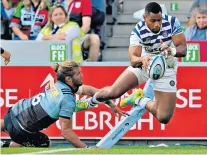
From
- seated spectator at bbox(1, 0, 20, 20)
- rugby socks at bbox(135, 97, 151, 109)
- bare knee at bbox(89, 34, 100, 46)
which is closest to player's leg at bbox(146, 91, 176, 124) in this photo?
rugby socks at bbox(135, 97, 151, 109)

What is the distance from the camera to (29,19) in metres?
16.3

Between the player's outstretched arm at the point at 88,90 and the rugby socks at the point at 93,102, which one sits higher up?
the player's outstretched arm at the point at 88,90

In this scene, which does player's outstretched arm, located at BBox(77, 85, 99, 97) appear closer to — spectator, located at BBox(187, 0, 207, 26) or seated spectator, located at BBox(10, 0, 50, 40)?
seated spectator, located at BBox(10, 0, 50, 40)

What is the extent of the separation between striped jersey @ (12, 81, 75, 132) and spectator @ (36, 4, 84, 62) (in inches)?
108

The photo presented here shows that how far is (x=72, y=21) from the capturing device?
51.8 feet

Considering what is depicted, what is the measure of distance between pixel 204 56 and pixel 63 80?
3.06 meters

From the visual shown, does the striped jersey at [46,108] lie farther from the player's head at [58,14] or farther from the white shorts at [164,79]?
the player's head at [58,14]

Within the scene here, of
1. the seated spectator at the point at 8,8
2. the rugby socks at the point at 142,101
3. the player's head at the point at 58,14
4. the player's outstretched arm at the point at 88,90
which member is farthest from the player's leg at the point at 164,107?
the seated spectator at the point at 8,8

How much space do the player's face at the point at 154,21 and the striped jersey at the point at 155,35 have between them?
0.31 ft

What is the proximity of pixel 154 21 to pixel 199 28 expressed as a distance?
3.23m

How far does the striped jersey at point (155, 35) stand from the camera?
12508 millimetres

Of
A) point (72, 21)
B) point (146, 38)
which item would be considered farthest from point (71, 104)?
point (72, 21)

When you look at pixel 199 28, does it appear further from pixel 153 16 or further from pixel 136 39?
pixel 153 16

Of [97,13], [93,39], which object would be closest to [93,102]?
[93,39]
